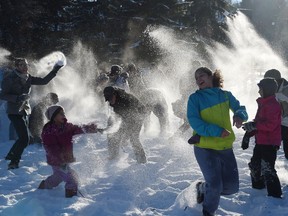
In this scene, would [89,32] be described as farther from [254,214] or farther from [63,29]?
[254,214]

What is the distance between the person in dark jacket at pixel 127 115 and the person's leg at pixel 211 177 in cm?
276

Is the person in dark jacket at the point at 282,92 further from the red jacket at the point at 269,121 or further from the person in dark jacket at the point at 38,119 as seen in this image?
the person in dark jacket at the point at 38,119

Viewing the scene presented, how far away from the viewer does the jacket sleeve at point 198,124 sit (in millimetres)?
4297

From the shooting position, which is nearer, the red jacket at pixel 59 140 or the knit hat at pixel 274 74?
the red jacket at pixel 59 140

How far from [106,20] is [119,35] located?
3.65ft

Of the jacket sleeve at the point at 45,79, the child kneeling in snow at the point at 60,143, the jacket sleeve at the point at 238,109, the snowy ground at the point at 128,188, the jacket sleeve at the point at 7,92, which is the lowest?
the snowy ground at the point at 128,188

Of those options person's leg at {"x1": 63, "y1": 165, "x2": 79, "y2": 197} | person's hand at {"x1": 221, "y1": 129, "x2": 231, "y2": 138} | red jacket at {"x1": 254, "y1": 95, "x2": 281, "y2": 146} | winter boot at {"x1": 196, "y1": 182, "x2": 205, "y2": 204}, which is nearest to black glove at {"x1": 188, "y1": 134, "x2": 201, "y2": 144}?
person's hand at {"x1": 221, "y1": 129, "x2": 231, "y2": 138}

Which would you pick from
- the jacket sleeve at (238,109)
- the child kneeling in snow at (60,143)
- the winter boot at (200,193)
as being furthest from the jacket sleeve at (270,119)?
the child kneeling in snow at (60,143)

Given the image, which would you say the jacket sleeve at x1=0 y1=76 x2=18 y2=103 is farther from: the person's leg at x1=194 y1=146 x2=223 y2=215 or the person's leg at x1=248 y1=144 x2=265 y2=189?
the person's leg at x1=248 y1=144 x2=265 y2=189

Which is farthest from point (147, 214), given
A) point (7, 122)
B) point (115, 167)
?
point (7, 122)

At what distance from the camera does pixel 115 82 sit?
8.85 m

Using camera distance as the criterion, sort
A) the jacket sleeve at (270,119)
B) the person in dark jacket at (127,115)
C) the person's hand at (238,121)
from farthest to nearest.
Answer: the person in dark jacket at (127,115) < the jacket sleeve at (270,119) < the person's hand at (238,121)

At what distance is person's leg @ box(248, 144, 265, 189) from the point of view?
5637mm

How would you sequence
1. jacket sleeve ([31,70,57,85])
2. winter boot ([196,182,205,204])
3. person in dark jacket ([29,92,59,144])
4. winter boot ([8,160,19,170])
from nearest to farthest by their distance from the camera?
1. winter boot ([196,182,205,204])
2. winter boot ([8,160,19,170])
3. jacket sleeve ([31,70,57,85])
4. person in dark jacket ([29,92,59,144])
